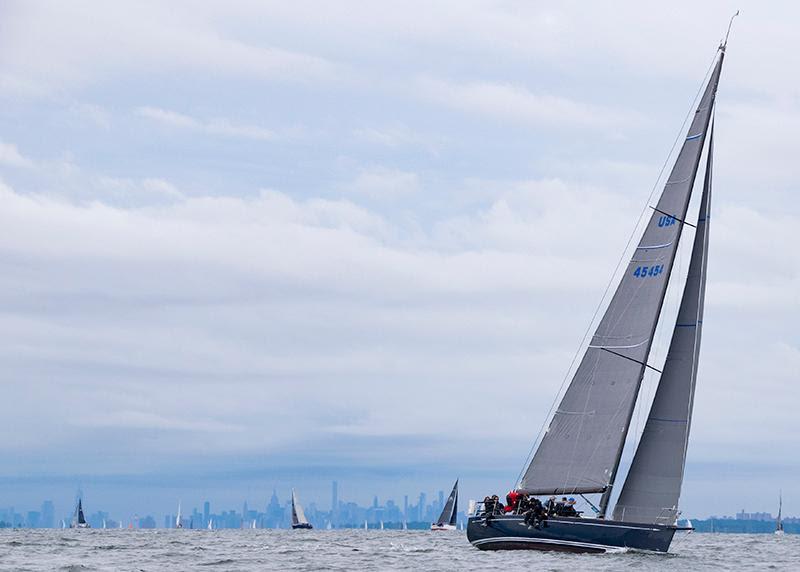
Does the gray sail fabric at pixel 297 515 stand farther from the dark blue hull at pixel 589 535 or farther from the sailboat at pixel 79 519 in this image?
the dark blue hull at pixel 589 535

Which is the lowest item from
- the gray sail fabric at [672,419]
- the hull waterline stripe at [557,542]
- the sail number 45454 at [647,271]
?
the hull waterline stripe at [557,542]

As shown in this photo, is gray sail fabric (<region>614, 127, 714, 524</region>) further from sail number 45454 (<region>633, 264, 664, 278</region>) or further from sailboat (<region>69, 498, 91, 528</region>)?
sailboat (<region>69, 498, 91, 528</region>)

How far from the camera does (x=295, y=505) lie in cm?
17462

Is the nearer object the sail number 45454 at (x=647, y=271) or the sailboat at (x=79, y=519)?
the sail number 45454 at (x=647, y=271)

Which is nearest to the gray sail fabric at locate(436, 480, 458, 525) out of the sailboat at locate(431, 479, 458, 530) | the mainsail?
the sailboat at locate(431, 479, 458, 530)

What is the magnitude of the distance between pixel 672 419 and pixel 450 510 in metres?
100

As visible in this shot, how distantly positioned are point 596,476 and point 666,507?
8.54 feet

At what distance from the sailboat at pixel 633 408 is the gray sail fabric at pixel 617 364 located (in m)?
0.04

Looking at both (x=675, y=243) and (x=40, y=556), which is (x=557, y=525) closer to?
(x=675, y=243)

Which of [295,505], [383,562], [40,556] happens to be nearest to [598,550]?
[383,562]

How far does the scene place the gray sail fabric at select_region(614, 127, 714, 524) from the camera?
146 ft

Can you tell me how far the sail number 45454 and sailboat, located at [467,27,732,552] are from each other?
0.04 metres

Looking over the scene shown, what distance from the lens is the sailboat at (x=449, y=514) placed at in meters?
142

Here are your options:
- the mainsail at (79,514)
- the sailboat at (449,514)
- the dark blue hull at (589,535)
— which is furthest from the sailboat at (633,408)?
the mainsail at (79,514)
